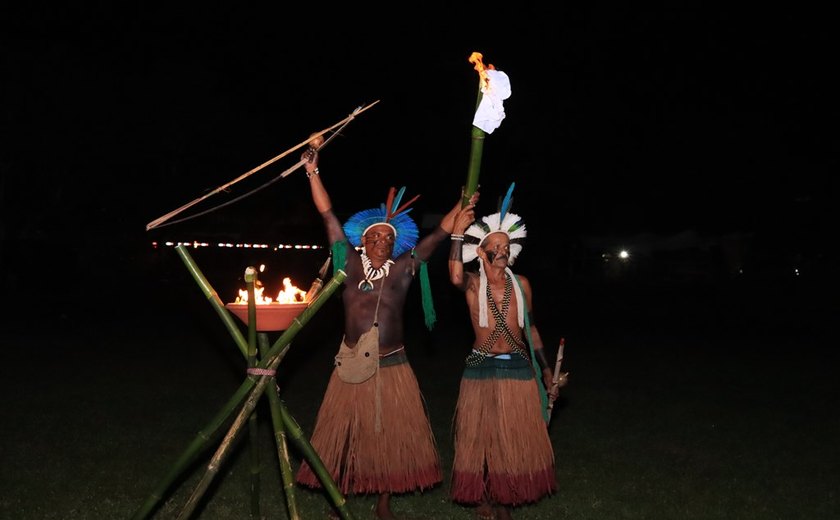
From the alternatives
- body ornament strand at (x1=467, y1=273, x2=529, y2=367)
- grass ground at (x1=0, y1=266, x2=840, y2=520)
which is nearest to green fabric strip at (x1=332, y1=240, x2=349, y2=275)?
body ornament strand at (x1=467, y1=273, x2=529, y2=367)

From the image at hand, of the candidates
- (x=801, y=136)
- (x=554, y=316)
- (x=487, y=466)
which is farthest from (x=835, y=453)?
(x=801, y=136)

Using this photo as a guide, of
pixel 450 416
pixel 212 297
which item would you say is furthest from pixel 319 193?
pixel 450 416

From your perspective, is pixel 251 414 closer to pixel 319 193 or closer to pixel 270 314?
pixel 270 314

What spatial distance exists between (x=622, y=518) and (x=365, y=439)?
1.67 meters

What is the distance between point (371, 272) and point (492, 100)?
1.37 m

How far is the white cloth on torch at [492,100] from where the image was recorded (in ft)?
13.5

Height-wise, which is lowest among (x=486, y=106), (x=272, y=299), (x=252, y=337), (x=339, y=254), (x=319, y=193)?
(x=252, y=337)

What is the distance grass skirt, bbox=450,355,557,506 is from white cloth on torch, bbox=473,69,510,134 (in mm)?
1576

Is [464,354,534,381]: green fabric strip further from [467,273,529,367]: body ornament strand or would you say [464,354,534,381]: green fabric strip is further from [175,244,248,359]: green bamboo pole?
[175,244,248,359]: green bamboo pole

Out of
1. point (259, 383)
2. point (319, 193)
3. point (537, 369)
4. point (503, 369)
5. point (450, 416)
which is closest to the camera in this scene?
point (259, 383)

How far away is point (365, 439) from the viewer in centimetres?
501

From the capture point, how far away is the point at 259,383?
3996mm

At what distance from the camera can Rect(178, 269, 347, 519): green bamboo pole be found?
12.7ft

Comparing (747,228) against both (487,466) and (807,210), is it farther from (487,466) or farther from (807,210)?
(487,466)
